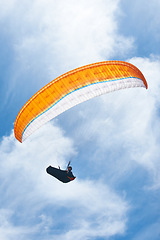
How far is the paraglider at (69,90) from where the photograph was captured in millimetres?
23156

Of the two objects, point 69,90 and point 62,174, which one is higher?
point 69,90

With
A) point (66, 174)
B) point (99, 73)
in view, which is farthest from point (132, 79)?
point (66, 174)

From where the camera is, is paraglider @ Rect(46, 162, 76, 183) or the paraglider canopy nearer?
the paraglider canopy

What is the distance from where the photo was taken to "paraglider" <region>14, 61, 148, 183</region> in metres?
23.2

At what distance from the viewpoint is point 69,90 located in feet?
77.2

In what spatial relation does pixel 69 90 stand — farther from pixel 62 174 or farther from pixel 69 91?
pixel 62 174

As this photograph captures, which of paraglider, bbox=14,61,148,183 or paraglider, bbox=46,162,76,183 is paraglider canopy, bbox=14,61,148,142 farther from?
paraglider, bbox=46,162,76,183

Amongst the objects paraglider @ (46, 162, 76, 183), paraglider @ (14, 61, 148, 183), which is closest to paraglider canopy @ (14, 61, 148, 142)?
paraglider @ (14, 61, 148, 183)

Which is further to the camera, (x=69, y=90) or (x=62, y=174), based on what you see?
(x=62, y=174)

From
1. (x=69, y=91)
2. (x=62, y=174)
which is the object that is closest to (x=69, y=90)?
(x=69, y=91)

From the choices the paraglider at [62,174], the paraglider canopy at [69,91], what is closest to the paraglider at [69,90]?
the paraglider canopy at [69,91]

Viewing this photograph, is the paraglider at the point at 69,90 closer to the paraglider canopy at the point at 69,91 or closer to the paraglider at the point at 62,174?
the paraglider canopy at the point at 69,91

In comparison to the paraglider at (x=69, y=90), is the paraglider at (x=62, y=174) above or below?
below

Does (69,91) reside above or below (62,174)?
above
